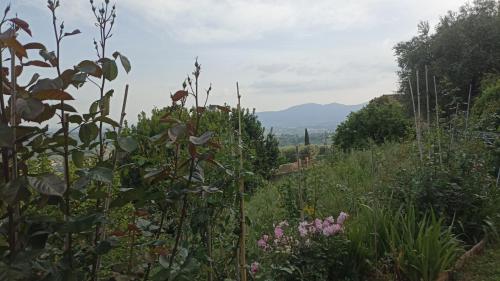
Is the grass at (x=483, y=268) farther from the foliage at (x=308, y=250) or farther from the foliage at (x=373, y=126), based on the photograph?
the foliage at (x=373, y=126)

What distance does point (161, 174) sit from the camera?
60.4 inches

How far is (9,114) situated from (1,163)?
0.14m

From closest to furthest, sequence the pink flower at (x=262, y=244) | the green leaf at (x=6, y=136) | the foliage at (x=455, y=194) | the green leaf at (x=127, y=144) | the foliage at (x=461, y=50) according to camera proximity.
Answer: the green leaf at (x=6, y=136), the green leaf at (x=127, y=144), the pink flower at (x=262, y=244), the foliage at (x=455, y=194), the foliage at (x=461, y=50)

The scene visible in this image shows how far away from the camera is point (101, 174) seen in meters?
1.20

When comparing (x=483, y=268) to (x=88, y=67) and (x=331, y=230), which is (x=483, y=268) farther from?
(x=88, y=67)

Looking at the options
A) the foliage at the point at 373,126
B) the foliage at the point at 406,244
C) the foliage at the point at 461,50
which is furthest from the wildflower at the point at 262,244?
the foliage at the point at 461,50

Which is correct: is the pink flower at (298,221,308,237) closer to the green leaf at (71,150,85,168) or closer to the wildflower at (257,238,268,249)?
the wildflower at (257,238,268,249)

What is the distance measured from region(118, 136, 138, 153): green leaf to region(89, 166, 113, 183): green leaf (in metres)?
0.09

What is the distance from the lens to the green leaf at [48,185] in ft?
Result: 3.46

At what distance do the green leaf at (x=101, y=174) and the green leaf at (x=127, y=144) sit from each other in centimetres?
9

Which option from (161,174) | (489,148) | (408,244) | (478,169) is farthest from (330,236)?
(489,148)

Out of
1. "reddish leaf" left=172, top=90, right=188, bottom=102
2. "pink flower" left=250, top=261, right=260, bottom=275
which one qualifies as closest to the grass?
"pink flower" left=250, top=261, right=260, bottom=275

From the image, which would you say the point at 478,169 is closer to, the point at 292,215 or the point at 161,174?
the point at 292,215

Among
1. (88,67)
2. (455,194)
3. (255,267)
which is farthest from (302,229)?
(88,67)
